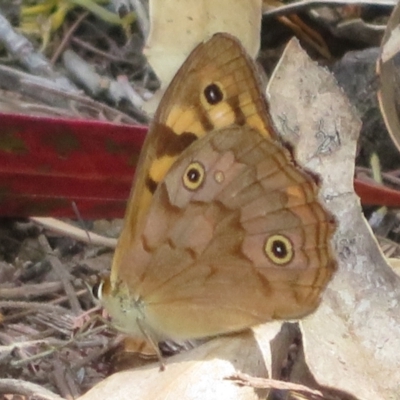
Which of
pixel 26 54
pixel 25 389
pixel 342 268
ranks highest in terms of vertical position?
pixel 26 54

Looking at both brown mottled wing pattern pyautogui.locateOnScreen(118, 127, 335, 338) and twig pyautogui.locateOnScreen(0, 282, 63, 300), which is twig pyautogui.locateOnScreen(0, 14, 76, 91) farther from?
brown mottled wing pattern pyautogui.locateOnScreen(118, 127, 335, 338)

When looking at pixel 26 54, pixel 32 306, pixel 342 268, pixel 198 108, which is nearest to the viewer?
pixel 198 108

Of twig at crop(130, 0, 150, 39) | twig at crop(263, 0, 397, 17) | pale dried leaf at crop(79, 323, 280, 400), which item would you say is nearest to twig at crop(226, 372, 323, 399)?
pale dried leaf at crop(79, 323, 280, 400)

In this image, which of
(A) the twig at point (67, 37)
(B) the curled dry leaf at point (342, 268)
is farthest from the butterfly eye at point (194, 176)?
(A) the twig at point (67, 37)

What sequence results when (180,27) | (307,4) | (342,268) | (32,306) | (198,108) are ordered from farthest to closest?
(307,4), (180,27), (32,306), (342,268), (198,108)

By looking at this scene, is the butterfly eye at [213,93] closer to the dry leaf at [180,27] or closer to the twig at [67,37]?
the dry leaf at [180,27]

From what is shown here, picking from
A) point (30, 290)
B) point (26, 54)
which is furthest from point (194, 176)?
point (26, 54)

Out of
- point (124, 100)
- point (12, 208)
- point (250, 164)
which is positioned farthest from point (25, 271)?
point (250, 164)

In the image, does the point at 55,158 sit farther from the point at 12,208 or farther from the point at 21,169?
the point at 12,208

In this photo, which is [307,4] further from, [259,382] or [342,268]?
[259,382]
